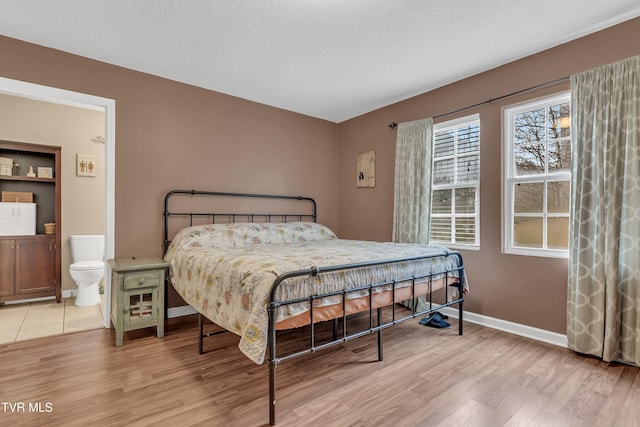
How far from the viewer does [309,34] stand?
2500mm

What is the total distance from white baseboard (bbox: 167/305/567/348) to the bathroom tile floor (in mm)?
722

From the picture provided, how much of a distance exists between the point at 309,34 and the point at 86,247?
3713mm

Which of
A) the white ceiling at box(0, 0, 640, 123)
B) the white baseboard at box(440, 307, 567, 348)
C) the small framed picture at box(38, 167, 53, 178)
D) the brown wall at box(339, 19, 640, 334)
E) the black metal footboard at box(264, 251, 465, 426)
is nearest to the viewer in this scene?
the black metal footboard at box(264, 251, 465, 426)

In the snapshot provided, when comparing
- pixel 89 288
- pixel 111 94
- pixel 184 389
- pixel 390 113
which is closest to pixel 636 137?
pixel 390 113

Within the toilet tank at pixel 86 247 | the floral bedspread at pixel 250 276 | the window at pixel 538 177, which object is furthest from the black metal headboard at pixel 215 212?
the window at pixel 538 177

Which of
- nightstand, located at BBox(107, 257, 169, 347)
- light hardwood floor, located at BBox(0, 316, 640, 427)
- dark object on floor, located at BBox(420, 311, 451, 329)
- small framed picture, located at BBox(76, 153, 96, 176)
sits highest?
small framed picture, located at BBox(76, 153, 96, 176)

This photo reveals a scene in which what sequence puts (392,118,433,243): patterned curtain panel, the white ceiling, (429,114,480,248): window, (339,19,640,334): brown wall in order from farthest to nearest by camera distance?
(392,118,433,243): patterned curtain panel → (429,114,480,248): window → (339,19,640,334): brown wall → the white ceiling

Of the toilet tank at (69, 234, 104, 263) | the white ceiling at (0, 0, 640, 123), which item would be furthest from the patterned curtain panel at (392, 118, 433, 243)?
the toilet tank at (69, 234, 104, 263)

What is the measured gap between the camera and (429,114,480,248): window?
3.22 metres

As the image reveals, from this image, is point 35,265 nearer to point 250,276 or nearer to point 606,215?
point 250,276

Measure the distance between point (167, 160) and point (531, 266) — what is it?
359 centimetres

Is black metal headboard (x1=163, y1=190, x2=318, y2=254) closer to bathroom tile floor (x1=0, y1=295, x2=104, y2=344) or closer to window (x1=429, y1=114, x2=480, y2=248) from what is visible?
bathroom tile floor (x1=0, y1=295, x2=104, y2=344)

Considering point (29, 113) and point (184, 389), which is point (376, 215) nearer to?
point (184, 389)

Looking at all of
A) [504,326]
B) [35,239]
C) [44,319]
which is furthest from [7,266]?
[504,326]
